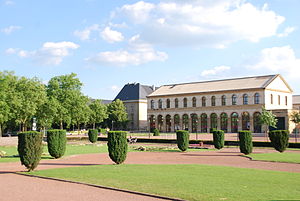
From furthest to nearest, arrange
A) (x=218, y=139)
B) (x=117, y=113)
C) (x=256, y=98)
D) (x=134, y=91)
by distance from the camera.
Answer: (x=134, y=91), (x=117, y=113), (x=256, y=98), (x=218, y=139)

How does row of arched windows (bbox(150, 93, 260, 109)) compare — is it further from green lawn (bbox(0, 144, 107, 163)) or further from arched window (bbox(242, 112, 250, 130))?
green lawn (bbox(0, 144, 107, 163))

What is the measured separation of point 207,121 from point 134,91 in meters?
30.2

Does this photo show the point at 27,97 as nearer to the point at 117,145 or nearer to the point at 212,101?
the point at 212,101

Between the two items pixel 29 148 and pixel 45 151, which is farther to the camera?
pixel 45 151

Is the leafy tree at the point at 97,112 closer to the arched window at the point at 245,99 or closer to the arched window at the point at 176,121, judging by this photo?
the arched window at the point at 176,121

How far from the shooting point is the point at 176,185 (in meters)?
13.0

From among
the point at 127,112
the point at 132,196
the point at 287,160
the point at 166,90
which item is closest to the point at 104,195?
→ the point at 132,196

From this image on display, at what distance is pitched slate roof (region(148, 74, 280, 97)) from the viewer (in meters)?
75.7

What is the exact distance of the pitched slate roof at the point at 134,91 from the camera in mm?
104562

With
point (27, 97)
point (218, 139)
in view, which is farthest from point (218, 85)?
point (218, 139)

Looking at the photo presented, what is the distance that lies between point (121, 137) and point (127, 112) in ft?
280

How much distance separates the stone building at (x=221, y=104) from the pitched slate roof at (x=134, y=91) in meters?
10.6

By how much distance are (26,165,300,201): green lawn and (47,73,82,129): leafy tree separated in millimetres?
51234

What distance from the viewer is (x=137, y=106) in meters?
104
